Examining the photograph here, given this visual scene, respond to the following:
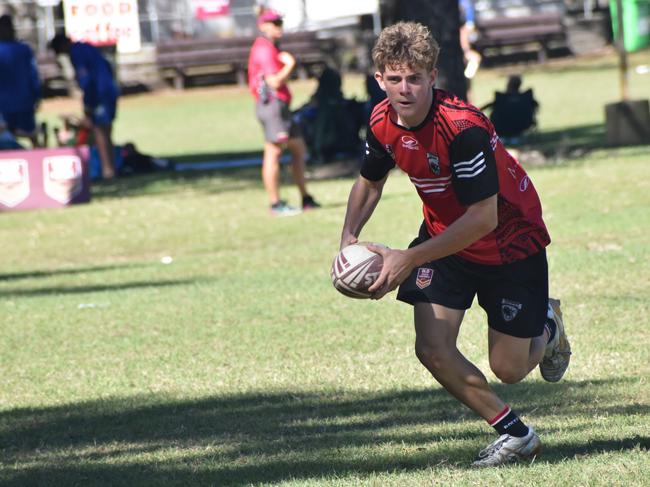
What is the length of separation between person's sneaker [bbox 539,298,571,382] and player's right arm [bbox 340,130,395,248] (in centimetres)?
103

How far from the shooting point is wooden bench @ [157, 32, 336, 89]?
40.3m

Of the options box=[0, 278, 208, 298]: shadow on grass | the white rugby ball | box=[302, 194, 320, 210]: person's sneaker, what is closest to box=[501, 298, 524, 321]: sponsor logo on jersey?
the white rugby ball

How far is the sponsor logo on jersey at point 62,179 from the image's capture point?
53.8 ft

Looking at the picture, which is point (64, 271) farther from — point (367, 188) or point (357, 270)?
point (357, 270)

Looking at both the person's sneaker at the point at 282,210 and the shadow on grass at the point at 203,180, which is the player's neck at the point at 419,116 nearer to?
the person's sneaker at the point at 282,210

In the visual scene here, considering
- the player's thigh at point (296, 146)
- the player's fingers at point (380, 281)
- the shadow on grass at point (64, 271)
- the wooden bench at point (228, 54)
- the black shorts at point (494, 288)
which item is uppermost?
the wooden bench at point (228, 54)

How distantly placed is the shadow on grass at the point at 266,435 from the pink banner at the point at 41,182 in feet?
30.0

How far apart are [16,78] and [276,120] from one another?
6018 mm

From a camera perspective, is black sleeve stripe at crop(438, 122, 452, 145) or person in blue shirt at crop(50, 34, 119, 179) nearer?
black sleeve stripe at crop(438, 122, 452, 145)

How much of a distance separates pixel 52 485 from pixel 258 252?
7059mm

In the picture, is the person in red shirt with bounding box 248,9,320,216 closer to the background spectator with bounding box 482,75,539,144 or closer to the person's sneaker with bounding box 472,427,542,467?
the background spectator with bounding box 482,75,539,144

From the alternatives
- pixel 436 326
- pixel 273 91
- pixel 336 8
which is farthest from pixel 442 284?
pixel 336 8

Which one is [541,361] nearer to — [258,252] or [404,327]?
[404,327]

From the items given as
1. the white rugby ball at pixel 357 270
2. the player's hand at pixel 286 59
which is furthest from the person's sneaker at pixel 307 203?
the white rugby ball at pixel 357 270
